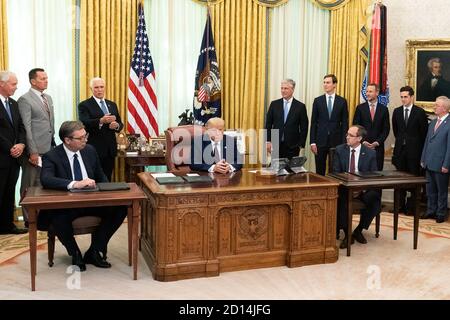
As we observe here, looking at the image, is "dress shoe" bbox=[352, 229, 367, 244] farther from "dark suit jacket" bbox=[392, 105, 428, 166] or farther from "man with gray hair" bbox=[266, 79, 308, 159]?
"dark suit jacket" bbox=[392, 105, 428, 166]

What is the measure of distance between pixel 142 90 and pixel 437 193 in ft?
14.2

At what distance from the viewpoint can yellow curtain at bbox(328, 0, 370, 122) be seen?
8.32m

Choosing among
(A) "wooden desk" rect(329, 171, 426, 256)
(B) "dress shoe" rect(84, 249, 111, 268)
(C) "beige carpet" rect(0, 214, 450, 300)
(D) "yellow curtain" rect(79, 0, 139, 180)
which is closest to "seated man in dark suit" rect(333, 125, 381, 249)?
(A) "wooden desk" rect(329, 171, 426, 256)

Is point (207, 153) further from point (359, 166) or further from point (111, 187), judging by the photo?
point (359, 166)

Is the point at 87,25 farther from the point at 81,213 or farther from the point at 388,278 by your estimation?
the point at 388,278

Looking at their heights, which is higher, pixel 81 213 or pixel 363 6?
pixel 363 6

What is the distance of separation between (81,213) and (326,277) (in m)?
2.32

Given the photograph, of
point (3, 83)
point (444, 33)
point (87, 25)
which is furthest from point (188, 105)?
point (444, 33)

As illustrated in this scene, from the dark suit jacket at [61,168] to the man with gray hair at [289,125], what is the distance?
2.90 meters

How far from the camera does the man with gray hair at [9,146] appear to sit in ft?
19.8

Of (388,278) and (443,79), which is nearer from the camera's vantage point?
(388,278)

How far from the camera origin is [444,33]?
8.00m

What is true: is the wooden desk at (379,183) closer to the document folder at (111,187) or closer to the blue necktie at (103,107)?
the document folder at (111,187)
